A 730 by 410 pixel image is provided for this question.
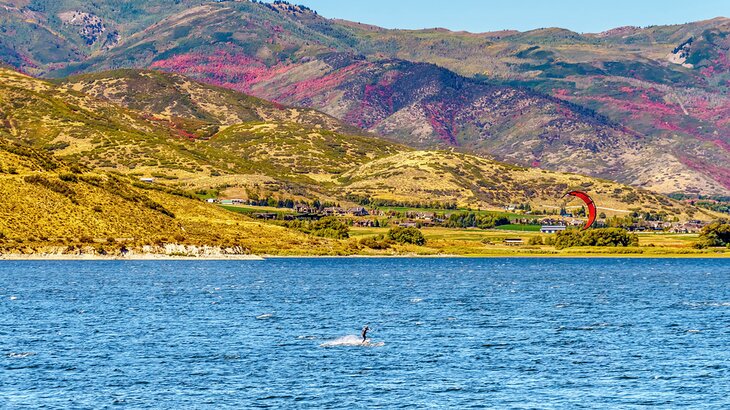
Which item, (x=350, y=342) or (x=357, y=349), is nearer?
(x=357, y=349)

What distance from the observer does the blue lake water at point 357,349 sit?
72.1 meters

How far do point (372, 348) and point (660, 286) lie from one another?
95.8m

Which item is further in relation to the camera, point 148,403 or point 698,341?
point 698,341

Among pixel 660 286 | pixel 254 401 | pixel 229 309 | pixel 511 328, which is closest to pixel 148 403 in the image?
pixel 254 401

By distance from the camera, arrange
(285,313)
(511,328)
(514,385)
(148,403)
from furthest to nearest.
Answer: (285,313), (511,328), (514,385), (148,403)

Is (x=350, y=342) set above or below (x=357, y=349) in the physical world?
above

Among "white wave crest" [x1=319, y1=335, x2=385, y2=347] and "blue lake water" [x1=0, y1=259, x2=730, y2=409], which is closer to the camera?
"blue lake water" [x1=0, y1=259, x2=730, y2=409]

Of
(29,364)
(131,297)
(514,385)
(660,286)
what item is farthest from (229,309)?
(660,286)

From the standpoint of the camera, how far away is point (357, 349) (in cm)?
9181

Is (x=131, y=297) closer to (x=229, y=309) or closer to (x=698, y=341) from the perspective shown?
(x=229, y=309)

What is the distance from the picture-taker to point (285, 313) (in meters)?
123

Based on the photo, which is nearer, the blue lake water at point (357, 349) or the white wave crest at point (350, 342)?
the blue lake water at point (357, 349)

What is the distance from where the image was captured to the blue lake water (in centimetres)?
A: 7206

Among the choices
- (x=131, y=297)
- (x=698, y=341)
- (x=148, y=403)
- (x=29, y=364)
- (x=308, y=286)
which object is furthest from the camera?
(x=308, y=286)
